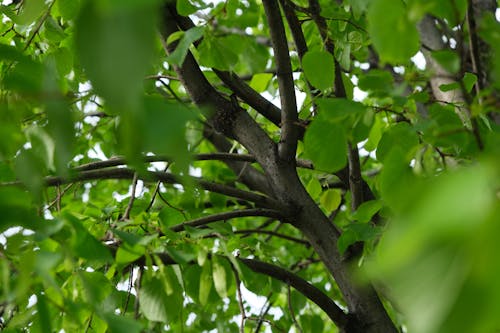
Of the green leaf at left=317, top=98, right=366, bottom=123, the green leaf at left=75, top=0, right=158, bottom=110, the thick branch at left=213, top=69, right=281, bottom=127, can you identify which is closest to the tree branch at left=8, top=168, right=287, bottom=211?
the thick branch at left=213, top=69, right=281, bottom=127

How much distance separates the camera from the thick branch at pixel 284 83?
1.41 metres

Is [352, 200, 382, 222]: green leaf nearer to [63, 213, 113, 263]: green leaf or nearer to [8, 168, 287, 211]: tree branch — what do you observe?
[8, 168, 287, 211]: tree branch

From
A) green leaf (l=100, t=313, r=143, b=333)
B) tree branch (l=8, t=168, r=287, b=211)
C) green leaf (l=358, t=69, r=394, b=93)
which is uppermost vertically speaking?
tree branch (l=8, t=168, r=287, b=211)

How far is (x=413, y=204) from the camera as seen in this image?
1.55 ft

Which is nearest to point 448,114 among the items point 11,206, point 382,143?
point 382,143

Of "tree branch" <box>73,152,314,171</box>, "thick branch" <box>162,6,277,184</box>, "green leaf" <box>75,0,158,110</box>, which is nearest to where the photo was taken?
"green leaf" <box>75,0,158,110</box>

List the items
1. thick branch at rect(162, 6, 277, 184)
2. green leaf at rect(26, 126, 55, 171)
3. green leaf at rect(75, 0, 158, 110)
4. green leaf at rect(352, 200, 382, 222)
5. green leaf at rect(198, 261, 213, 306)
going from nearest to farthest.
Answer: green leaf at rect(75, 0, 158, 110) < green leaf at rect(26, 126, 55, 171) < green leaf at rect(198, 261, 213, 306) < green leaf at rect(352, 200, 382, 222) < thick branch at rect(162, 6, 277, 184)

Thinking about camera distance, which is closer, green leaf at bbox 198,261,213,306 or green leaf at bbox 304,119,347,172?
green leaf at bbox 304,119,347,172

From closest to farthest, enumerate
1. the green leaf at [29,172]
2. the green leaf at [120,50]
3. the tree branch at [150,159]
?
the green leaf at [120,50] < the green leaf at [29,172] < the tree branch at [150,159]

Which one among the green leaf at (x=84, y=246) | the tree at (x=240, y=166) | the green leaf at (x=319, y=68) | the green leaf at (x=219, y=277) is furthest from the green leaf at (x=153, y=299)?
the green leaf at (x=319, y=68)

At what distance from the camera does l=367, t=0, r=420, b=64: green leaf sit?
699mm

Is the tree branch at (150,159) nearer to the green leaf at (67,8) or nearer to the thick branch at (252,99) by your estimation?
the thick branch at (252,99)

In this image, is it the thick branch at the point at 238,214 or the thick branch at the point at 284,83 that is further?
the thick branch at the point at 238,214

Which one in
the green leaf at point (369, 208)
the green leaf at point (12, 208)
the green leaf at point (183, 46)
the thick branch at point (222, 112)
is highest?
the thick branch at point (222, 112)
